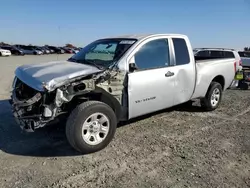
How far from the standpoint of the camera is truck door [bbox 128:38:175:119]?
4.25 metres

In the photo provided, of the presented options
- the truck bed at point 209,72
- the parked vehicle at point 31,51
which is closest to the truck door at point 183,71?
the truck bed at point 209,72

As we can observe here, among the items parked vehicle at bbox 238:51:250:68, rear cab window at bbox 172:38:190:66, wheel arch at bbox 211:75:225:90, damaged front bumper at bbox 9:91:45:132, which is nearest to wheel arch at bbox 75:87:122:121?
damaged front bumper at bbox 9:91:45:132

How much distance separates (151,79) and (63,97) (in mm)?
1649

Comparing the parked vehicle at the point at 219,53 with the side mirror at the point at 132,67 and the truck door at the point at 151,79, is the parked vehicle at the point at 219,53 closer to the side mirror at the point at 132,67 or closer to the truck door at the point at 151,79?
the truck door at the point at 151,79

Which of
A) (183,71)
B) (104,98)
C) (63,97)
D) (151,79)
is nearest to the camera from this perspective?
(63,97)

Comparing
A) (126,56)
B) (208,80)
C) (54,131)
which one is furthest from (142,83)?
(208,80)

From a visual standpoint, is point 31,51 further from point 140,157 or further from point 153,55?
point 140,157

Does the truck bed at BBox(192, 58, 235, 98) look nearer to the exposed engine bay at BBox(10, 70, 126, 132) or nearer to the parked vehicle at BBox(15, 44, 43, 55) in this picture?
the exposed engine bay at BBox(10, 70, 126, 132)

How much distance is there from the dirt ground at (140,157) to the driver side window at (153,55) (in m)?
1.29

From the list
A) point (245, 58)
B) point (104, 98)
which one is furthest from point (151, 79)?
point (245, 58)

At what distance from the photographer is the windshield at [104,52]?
4.36 meters

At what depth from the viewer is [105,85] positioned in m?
3.91

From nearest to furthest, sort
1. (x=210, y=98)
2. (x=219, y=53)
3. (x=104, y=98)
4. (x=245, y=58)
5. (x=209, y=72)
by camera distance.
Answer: (x=104, y=98)
(x=209, y=72)
(x=210, y=98)
(x=219, y=53)
(x=245, y=58)

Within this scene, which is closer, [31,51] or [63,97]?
[63,97]
